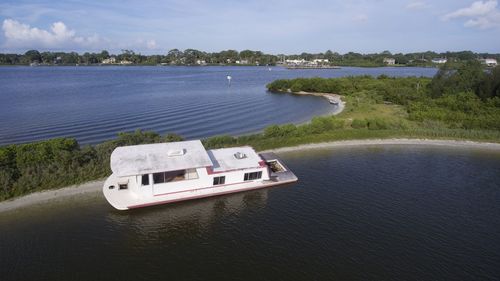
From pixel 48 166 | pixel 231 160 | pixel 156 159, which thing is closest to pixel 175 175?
pixel 156 159

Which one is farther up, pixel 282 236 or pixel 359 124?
pixel 359 124

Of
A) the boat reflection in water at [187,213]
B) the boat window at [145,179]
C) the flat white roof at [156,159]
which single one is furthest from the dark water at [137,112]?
the boat window at [145,179]

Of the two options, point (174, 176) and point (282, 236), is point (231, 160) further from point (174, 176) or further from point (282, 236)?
point (282, 236)

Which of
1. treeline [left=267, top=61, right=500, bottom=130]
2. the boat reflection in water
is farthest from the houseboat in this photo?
treeline [left=267, top=61, right=500, bottom=130]

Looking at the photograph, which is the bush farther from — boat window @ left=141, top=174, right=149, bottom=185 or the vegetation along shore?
boat window @ left=141, top=174, right=149, bottom=185

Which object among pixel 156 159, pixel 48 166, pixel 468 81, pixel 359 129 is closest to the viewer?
pixel 156 159

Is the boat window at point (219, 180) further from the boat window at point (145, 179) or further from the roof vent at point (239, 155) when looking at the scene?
the boat window at point (145, 179)
